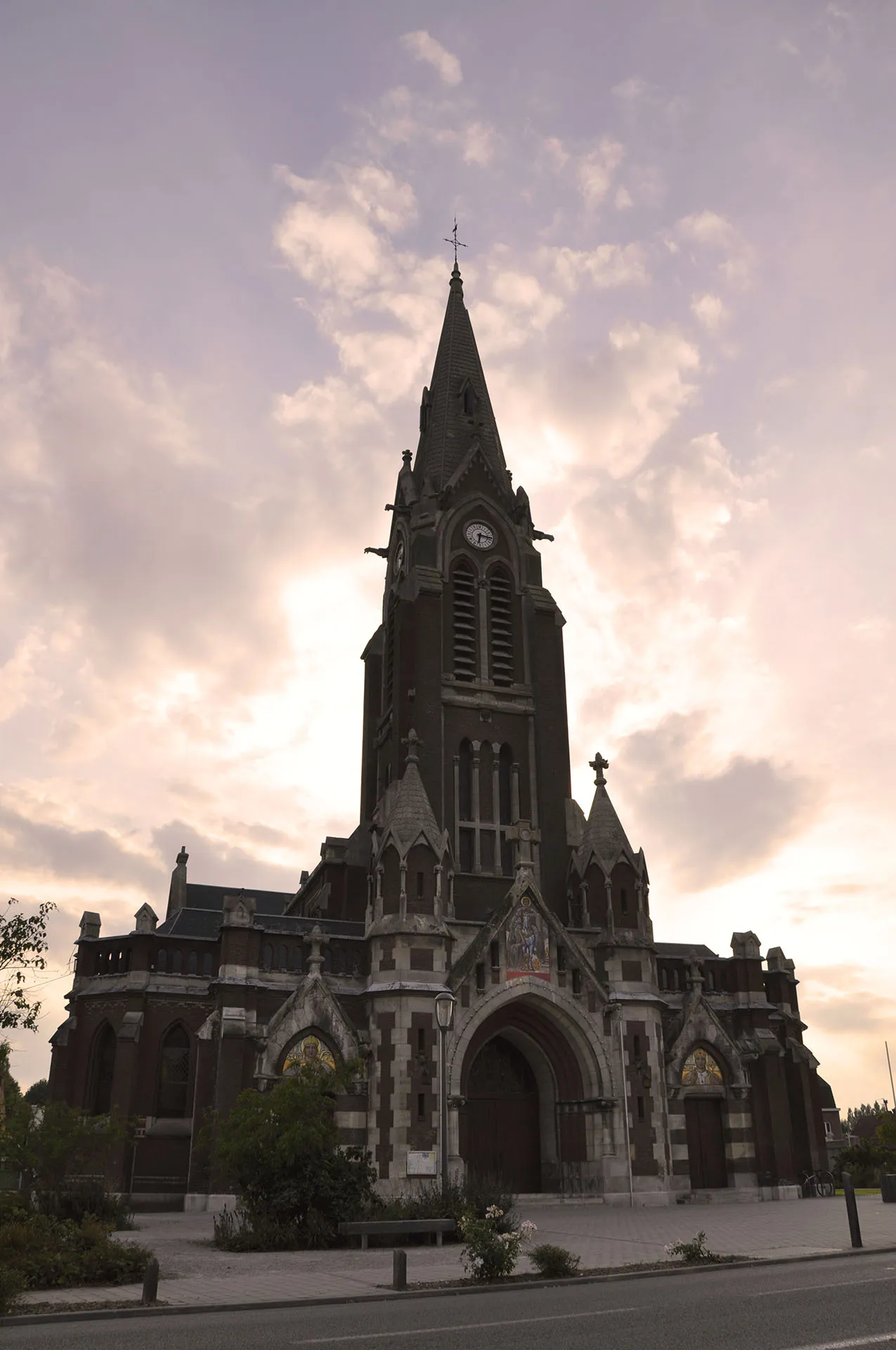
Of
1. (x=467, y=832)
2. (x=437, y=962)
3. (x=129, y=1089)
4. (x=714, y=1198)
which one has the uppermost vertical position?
(x=467, y=832)

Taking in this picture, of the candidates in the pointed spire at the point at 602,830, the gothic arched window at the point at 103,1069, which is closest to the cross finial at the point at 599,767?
the pointed spire at the point at 602,830

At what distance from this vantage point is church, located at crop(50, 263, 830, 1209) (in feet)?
114

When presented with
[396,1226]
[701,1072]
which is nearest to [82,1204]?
[396,1226]

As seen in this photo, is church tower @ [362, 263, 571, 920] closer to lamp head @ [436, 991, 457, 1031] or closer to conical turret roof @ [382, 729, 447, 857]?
conical turret roof @ [382, 729, 447, 857]

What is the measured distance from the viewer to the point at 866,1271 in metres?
15.5

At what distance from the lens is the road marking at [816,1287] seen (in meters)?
13.2

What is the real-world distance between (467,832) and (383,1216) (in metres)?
21.4

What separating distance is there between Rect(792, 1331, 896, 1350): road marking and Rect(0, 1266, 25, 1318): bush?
8.49 m

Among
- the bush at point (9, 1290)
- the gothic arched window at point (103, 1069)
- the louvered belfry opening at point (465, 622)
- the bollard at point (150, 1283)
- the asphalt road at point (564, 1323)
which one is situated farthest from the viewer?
the louvered belfry opening at point (465, 622)

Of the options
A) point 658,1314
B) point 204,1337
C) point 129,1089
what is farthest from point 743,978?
point 204,1337

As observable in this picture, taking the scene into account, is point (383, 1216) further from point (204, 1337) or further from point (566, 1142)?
point (566, 1142)

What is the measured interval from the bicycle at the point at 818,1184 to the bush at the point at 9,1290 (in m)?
34.5

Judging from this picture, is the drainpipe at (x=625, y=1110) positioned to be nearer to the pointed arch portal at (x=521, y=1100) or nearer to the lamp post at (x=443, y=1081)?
the pointed arch portal at (x=521, y=1100)

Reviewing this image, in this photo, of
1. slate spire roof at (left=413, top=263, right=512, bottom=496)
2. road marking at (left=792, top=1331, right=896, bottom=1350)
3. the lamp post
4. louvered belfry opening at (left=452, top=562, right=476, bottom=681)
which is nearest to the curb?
road marking at (left=792, top=1331, right=896, bottom=1350)
